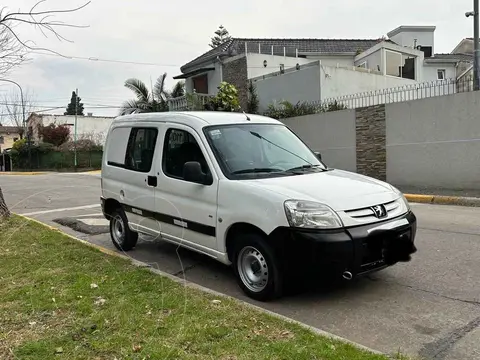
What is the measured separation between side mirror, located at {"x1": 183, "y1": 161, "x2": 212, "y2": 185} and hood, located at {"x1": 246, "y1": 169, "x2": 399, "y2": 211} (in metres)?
A: 0.55

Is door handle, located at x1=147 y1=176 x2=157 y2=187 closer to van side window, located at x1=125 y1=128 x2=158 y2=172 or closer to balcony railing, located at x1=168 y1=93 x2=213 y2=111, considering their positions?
van side window, located at x1=125 y1=128 x2=158 y2=172

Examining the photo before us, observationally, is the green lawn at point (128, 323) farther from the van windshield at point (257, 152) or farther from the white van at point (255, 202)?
the van windshield at point (257, 152)

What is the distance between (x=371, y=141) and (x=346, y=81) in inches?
263

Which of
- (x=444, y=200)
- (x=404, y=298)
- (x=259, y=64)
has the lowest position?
(x=404, y=298)

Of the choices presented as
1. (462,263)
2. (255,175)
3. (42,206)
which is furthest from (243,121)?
(42,206)

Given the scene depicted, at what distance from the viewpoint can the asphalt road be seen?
143 inches

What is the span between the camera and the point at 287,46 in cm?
3066

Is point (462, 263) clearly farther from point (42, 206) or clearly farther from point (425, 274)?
point (42, 206)

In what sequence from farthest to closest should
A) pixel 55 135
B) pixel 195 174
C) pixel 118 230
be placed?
pixel 55 135 → pixel 118 230 → pixel 195 174

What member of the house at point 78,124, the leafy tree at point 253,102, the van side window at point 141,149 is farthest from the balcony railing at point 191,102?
the house at point 78,124

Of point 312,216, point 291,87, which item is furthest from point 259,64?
point 312,216

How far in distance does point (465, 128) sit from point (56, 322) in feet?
37.5

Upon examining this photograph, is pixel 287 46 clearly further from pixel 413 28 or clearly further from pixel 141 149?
pixel 141 149

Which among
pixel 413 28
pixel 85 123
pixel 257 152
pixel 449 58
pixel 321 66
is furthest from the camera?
pixel 85 123
